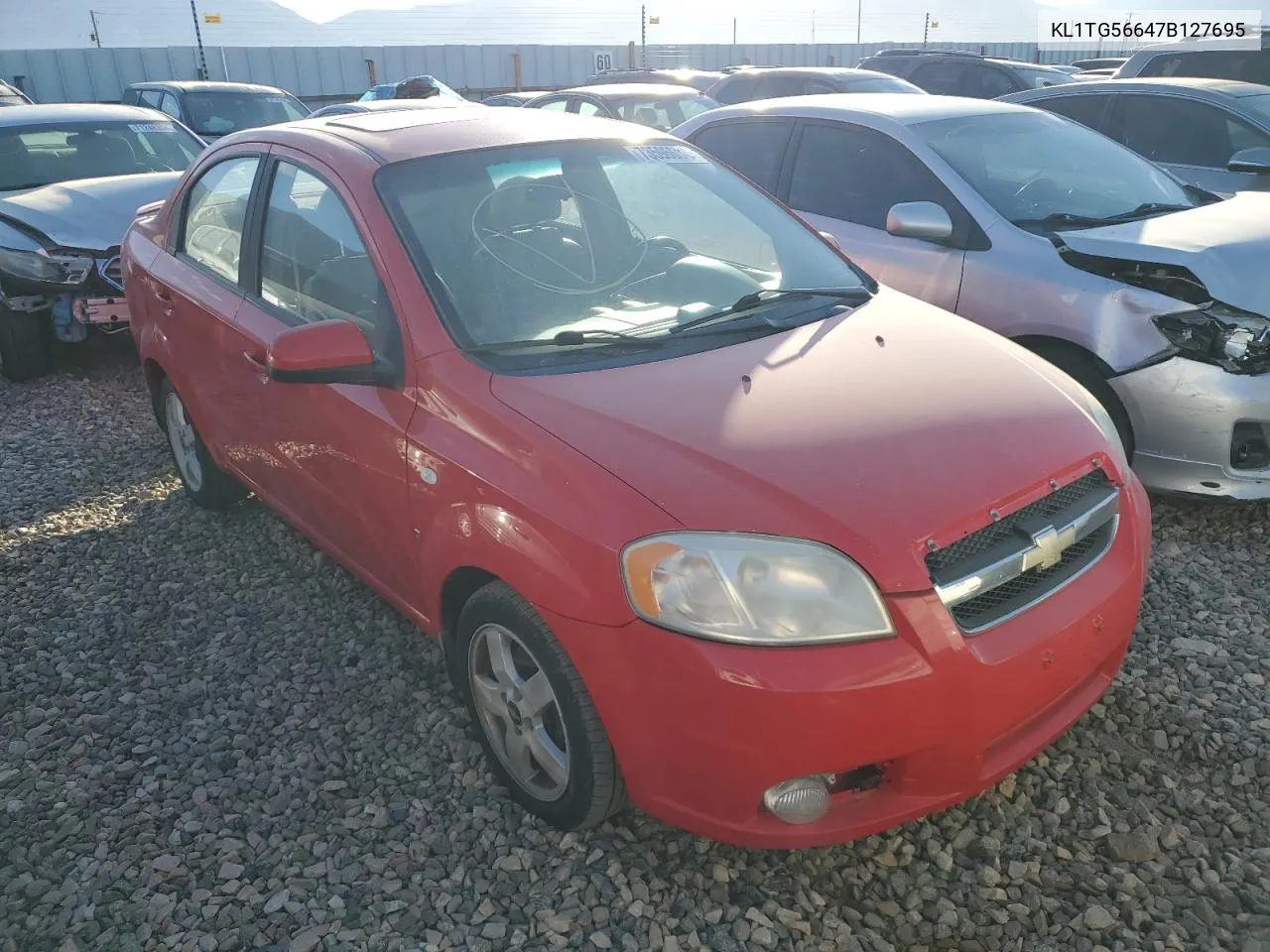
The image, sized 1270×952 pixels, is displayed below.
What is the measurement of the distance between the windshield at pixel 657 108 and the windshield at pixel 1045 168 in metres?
5.78

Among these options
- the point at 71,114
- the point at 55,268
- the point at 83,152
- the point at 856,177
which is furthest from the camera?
the point at 71,114

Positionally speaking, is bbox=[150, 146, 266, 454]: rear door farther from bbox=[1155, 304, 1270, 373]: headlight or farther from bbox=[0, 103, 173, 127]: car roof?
bbox=[0, 103, 173, 127]: car roof

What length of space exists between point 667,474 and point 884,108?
11.2ft

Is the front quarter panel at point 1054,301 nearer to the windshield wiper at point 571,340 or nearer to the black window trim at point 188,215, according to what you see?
the windshield wiper at point 571,340

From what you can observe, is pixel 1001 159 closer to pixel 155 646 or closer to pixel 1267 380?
pixel 1267 380

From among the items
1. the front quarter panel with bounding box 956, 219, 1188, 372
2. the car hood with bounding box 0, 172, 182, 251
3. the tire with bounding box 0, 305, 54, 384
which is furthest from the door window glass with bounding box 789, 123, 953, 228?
the tire with bounding box 0, 305, 54, 384

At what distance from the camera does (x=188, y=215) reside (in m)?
3.97

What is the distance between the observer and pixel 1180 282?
3623mm

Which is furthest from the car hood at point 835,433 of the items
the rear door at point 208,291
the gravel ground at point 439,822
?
the rear door at point 208,291

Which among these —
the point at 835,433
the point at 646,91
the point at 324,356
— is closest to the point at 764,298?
the point at 835,433

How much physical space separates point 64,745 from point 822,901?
2.22 m

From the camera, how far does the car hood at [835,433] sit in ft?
6.50

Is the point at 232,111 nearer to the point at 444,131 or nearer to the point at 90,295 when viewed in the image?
the point at 90,295

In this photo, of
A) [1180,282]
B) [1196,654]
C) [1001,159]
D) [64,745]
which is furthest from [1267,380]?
[64,745]
